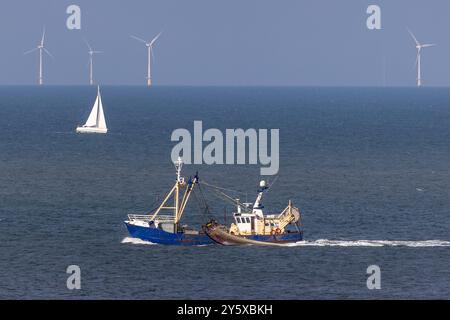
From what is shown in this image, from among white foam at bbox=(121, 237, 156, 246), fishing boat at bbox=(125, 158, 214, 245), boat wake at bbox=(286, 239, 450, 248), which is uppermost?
fishing boat at bbox=(125, 158, 214, 245)

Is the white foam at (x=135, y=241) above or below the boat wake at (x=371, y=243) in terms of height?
above

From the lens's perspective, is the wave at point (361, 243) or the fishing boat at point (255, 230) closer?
the fishing boat at point (255, 230)

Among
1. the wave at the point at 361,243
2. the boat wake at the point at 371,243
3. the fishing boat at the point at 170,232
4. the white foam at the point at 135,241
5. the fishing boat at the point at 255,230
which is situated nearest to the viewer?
the fishing boat at the point at 255,230

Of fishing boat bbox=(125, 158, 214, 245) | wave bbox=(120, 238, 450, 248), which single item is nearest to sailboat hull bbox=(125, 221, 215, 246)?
fishing boat bbox=(125, 158, 214, 245)

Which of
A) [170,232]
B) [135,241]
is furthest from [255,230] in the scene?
[135,241]

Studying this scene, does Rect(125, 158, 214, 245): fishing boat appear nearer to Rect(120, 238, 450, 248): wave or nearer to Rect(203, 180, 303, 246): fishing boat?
Rect(120, 238, 450, 248): wave

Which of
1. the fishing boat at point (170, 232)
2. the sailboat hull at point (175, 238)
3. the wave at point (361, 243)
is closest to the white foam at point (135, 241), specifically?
the wave at point (361, 243)

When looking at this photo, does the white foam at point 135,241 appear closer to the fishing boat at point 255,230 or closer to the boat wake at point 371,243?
the fishing boat at point 255,230

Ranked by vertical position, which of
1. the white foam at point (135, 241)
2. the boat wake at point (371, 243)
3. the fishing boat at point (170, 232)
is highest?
the fishing boat at point (170, 232)

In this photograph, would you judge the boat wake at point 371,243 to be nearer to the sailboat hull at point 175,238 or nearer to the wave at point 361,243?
the wave at point 361,243

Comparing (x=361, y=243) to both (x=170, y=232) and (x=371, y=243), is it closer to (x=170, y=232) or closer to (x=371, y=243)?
(x=371, y=243)

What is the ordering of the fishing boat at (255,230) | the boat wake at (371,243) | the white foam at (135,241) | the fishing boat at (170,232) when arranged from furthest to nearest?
the white foam at (135,241) → the boat wake at (371,243) → the fishing boat at (170,232) → the fishing boat at (255,230)
